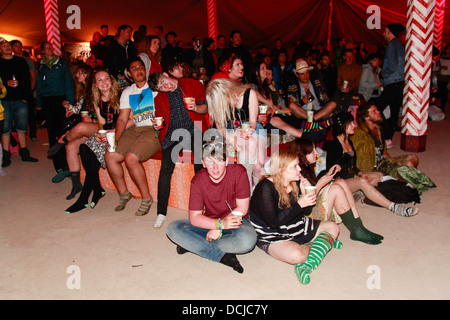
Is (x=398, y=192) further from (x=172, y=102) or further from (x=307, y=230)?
(x=172, y=102)

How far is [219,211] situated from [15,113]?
15.5 ft

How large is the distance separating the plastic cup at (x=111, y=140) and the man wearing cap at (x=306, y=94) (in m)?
2.51

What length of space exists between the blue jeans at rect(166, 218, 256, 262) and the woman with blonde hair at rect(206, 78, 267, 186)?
914mm

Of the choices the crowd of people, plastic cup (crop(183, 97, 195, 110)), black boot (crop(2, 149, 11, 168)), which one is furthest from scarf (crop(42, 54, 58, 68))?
plastic cup (crop(183, 97, 195, 110))

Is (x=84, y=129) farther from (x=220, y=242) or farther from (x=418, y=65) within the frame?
(x=418, y=65)

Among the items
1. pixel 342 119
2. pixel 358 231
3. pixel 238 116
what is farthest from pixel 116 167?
pixel 358 231

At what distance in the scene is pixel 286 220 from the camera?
117 inches

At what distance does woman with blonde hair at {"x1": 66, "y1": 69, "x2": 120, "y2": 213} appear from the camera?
4.57m

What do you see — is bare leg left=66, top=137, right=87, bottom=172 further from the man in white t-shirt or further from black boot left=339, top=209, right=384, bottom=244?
black boot left=339, top=209, right=384, bottom=244

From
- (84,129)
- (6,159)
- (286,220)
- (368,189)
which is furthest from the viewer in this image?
(6,159)

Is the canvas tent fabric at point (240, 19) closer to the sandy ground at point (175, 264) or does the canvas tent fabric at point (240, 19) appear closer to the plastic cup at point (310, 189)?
the sandy ground at point (175, 264)

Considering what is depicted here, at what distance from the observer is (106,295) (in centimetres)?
279
